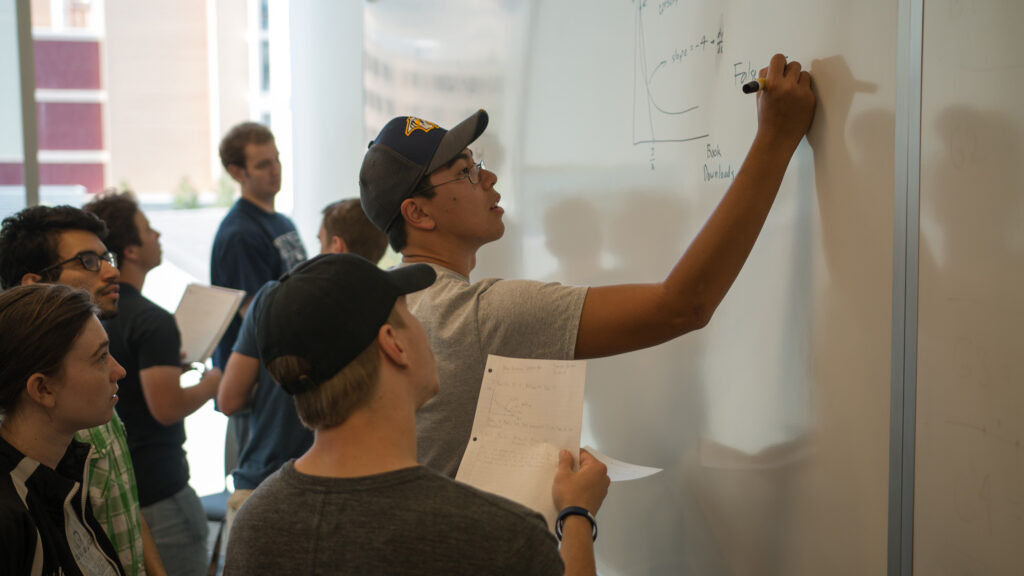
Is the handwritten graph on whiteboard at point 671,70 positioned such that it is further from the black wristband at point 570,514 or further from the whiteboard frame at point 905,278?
the black wristband at point 570,514

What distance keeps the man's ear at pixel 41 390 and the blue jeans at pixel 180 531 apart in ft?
3.08

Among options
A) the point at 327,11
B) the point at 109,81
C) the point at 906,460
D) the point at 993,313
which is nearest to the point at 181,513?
the point at 906,460

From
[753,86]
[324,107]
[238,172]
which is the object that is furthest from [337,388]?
[324,107]

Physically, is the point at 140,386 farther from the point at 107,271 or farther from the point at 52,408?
Answer: the point at 52,408

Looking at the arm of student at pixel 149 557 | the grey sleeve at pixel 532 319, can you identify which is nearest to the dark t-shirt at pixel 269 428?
the arm of student at pixel 149 557

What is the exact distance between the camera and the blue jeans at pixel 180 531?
2.12 metres

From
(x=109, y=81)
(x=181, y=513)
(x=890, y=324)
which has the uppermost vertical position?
(x=109, y=81)

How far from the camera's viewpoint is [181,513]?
2180 mm

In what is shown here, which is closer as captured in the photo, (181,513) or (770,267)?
(770,267)

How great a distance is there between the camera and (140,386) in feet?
7.17

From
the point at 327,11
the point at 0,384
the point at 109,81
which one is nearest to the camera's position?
the point at 0,384

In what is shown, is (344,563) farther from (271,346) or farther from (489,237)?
(489,237)

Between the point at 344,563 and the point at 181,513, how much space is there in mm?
1589

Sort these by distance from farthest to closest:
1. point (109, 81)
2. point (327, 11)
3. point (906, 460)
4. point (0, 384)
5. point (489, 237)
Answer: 1. point (109, 81)
2. point (327, 11)
3. point (489, 237)
4. point (0, 384)
5. point (906, 460)
